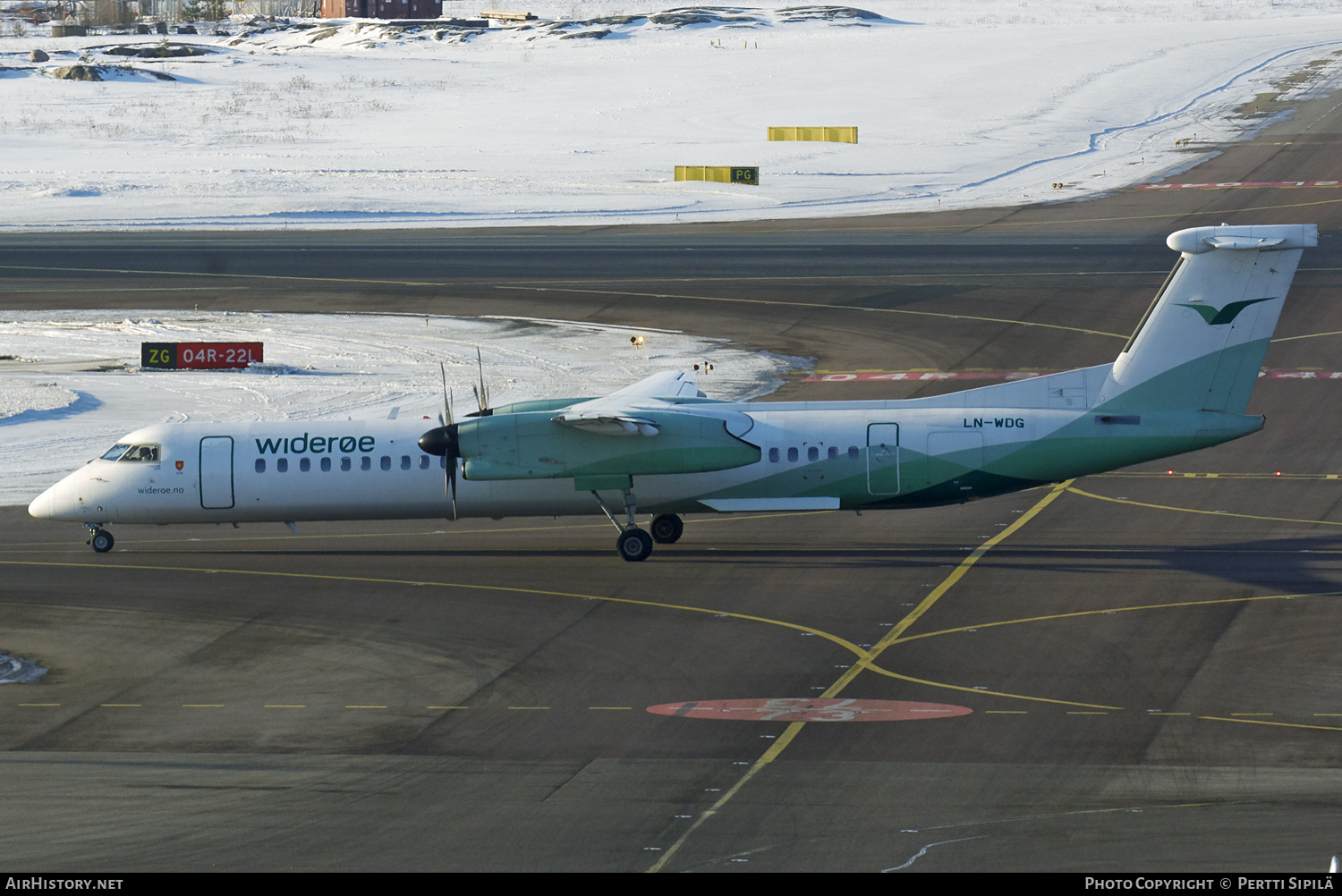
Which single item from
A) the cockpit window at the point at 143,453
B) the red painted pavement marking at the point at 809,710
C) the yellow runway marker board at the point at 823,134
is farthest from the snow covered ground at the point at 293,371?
the yellow runway marker board at the point at 823,134

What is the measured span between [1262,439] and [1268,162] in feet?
168

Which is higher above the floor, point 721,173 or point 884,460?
point 721,173

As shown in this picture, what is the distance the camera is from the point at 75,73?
4884 inches

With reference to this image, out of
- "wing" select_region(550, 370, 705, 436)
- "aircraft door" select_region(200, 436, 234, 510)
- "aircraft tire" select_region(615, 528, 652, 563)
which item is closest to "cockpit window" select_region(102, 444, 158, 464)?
"aircraft door" select_region(200, 436, 234, 510)

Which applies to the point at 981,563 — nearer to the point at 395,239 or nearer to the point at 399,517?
the point at 399,517

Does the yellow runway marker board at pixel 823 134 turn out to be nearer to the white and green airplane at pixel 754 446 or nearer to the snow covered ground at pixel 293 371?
the snow covered ground at pixel 293 371

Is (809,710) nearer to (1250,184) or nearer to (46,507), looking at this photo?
(46,507)

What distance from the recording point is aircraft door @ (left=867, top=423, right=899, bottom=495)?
30.0 m

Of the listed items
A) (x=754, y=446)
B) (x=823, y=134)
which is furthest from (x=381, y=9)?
(x=754, y=446)

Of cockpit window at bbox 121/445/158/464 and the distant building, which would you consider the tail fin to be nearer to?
cockpit window at bbox 121/445/158/464

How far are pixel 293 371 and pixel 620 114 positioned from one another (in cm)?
6633

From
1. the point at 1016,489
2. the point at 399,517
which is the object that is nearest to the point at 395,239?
the point at 399,517

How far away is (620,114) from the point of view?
366ft

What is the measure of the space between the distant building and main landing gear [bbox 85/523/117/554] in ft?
494
